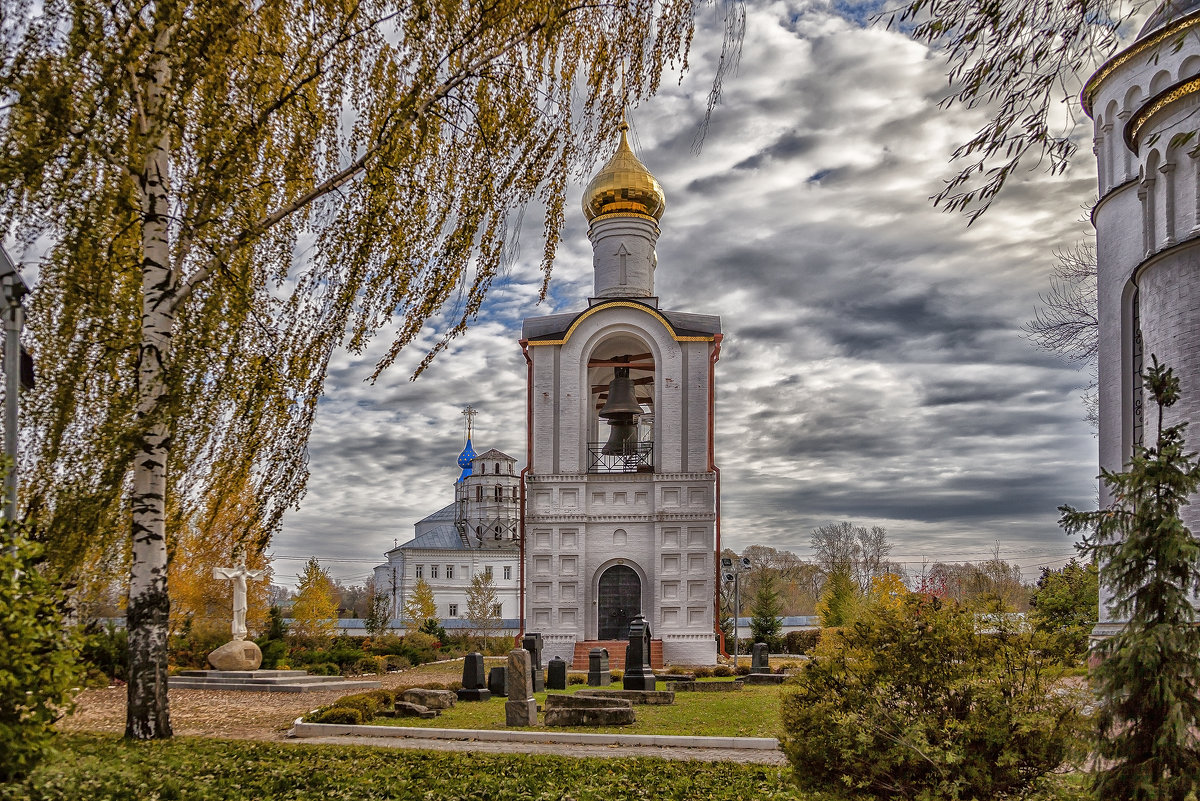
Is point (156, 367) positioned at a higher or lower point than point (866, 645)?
higher

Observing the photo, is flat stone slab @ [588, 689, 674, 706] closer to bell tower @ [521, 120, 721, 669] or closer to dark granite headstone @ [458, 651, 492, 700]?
dark granite headstone @ [458, 651, 492, 700]

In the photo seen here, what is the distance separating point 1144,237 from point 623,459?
16.2 m

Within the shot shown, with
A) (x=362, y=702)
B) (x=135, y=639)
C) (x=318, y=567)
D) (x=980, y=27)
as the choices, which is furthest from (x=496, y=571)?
(x=980, y=27)

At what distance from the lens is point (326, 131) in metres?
9.09

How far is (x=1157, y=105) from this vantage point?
49.3ft

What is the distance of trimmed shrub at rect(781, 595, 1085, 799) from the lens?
20.6 feet

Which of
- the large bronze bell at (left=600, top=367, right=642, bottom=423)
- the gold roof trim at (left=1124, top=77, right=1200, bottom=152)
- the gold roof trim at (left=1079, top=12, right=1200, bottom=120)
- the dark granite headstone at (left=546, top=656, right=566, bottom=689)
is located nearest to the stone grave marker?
the dark granite headstone at (left=546, top=656, right=566, bottom=689)

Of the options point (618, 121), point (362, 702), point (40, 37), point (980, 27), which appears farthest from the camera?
point (362, 702)

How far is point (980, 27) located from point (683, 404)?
2368 centimetres

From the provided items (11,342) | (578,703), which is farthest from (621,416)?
(11,342)

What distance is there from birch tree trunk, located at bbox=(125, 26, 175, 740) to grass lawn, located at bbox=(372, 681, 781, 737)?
4.90 metres

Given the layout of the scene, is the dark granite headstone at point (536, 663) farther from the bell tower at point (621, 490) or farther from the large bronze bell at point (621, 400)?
the large bronze bell at point (621, 400)

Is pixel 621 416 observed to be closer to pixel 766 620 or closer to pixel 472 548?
pixel 766 620

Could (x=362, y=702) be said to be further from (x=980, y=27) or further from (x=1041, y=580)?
(x=1041, y=580)
